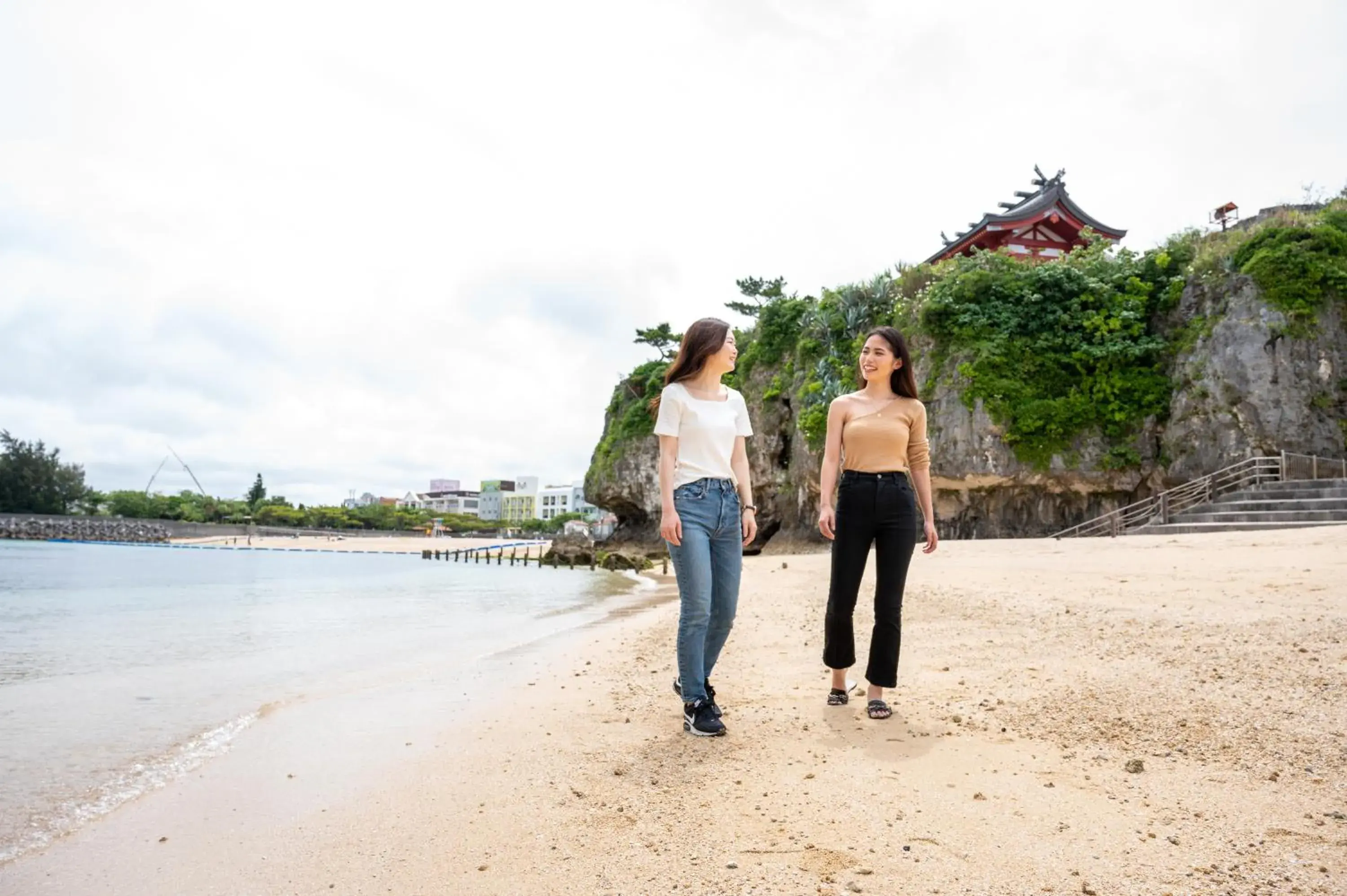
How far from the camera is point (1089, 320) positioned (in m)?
18.1

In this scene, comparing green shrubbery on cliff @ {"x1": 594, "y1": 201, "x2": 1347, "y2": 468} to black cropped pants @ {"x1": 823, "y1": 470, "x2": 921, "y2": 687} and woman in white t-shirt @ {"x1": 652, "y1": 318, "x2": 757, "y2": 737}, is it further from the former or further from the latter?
woman in white t-shirt @ {"x1": 652, "y1": 318, "x2": 757, "y2": 737}

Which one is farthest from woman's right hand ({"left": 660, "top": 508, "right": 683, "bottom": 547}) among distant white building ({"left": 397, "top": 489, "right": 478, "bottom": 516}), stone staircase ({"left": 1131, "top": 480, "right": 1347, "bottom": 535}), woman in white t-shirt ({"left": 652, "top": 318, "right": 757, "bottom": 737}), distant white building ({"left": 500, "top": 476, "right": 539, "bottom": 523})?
distant white building ({"left": 397, "top": 489, "right": 478, "bottom": 516})

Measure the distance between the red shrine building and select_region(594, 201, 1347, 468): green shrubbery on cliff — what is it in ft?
20.7

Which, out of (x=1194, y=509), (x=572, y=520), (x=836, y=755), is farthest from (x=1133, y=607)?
(x=572, y=520)

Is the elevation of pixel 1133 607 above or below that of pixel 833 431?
below

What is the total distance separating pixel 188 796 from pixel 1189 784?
3614 mm

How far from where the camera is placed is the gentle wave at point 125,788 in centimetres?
253

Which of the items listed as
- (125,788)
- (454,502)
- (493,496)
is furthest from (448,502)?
(125,788)

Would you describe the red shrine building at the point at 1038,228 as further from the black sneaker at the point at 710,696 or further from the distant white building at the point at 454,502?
the distant white building at the point at 454,502

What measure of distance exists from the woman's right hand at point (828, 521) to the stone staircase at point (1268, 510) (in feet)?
35.1

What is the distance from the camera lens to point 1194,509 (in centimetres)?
1416

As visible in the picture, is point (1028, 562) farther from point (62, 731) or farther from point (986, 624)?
point (62, 731)

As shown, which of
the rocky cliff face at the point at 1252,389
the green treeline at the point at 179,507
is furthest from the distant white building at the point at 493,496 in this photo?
the rocky cliff face at the point at 1252,389

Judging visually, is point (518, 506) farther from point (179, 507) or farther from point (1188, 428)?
point (1188, 428)
